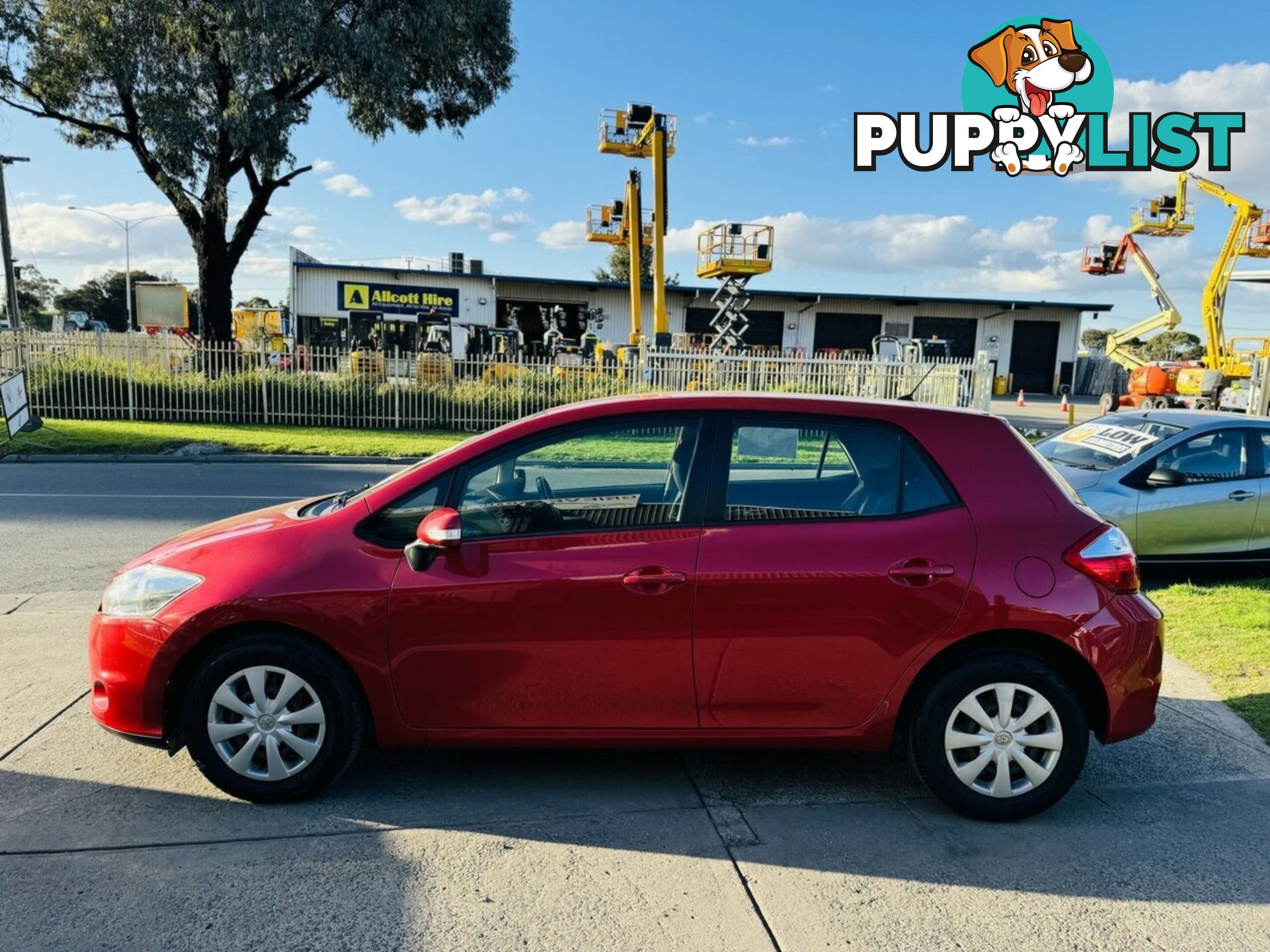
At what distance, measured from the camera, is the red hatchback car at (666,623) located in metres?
3.31

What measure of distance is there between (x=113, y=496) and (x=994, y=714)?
1085 cm

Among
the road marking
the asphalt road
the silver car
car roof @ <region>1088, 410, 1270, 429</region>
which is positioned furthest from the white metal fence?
the asphalt road

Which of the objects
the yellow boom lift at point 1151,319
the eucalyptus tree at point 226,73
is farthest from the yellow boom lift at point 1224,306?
the eucalyptus tree at point 226,73

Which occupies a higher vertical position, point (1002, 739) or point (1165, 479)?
point (1165, 479)

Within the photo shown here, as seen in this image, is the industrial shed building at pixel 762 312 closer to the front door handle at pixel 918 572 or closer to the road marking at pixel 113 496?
the road marking at pixel 113 496

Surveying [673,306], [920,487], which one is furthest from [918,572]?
[673,306]

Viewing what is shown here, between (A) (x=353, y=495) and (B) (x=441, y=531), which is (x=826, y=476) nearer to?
(B) (x=441, y=531)

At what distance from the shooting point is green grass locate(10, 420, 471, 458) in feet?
49.6

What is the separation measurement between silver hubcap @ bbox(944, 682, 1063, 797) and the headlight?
2.96 metres

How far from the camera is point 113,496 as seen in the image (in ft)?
35.8

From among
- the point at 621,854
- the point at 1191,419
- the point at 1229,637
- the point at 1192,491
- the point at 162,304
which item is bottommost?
the point at 621,854

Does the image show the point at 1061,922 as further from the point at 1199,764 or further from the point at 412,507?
the point at 412,507

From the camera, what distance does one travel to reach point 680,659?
333cm

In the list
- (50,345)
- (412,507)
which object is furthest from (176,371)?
(412,507)
